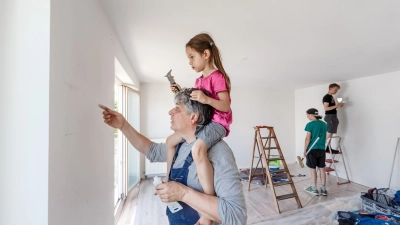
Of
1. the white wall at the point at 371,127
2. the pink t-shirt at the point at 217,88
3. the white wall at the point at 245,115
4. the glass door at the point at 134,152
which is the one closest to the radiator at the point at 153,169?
the glass door at the point at 134,152

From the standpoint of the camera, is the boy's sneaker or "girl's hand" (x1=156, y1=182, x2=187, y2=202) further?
the boy's sneaker

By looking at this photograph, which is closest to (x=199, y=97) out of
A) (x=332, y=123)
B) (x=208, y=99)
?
(x=208, y=99)

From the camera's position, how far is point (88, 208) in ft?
3.50

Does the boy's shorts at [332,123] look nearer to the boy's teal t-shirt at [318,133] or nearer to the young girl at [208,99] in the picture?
the boy's teal t-shirt at [318,133]

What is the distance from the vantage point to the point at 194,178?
0.96 m

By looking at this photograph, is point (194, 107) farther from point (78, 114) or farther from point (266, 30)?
point (266, 30)

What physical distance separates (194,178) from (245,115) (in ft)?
16.0

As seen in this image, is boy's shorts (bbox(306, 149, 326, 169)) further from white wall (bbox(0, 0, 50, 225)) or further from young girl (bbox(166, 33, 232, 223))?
white wall (bbox(0, 0, 50, 225))

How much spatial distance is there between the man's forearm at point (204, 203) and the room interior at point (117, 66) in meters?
0.52

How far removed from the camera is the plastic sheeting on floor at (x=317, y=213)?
8.63 feet

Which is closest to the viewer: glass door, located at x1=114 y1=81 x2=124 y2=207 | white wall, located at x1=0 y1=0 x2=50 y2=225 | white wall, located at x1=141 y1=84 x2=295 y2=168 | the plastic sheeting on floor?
white wall, located at x1=0 y1=0 x2=50 y2=225

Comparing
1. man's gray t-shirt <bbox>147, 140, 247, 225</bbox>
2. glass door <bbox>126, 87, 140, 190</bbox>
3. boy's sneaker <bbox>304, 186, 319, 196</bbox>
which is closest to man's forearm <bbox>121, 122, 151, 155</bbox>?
man's gray t-shirt <bbox>147, 140, 247, 225</bbox>

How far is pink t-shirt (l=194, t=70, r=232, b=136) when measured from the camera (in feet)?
3.84

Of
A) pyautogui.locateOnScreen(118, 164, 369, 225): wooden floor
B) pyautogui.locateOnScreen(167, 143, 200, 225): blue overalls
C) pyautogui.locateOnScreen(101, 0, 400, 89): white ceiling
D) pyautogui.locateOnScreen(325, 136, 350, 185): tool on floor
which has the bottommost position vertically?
pyautogui.locateOnScreen(118, 164, 369, 225): wooden floor
